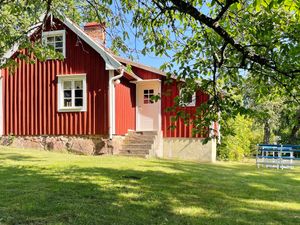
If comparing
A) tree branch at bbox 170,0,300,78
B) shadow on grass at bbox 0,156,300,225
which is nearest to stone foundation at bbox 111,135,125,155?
shadow on grass at bbox 0,156,300,225

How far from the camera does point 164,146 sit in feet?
59.6

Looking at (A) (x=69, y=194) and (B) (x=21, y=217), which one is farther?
(A) (x=69, y=194)

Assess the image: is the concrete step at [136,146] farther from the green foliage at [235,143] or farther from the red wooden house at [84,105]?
the green foliage at [235,143]

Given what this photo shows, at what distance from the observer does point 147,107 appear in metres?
18.5

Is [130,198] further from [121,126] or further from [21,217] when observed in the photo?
[121,126]

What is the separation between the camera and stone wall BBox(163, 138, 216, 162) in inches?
693

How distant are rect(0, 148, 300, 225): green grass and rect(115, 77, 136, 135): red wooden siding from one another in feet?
19.2

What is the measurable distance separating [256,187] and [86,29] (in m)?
12.2

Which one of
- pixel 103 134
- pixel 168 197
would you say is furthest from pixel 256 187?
pixel 103 134

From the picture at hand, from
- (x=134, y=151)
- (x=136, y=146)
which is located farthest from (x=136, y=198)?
(x=136, y=146)

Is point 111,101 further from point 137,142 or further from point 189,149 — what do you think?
point 189,149

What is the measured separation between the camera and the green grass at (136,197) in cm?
606

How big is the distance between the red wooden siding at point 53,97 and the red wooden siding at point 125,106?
598mm

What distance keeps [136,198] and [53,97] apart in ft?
35.7
